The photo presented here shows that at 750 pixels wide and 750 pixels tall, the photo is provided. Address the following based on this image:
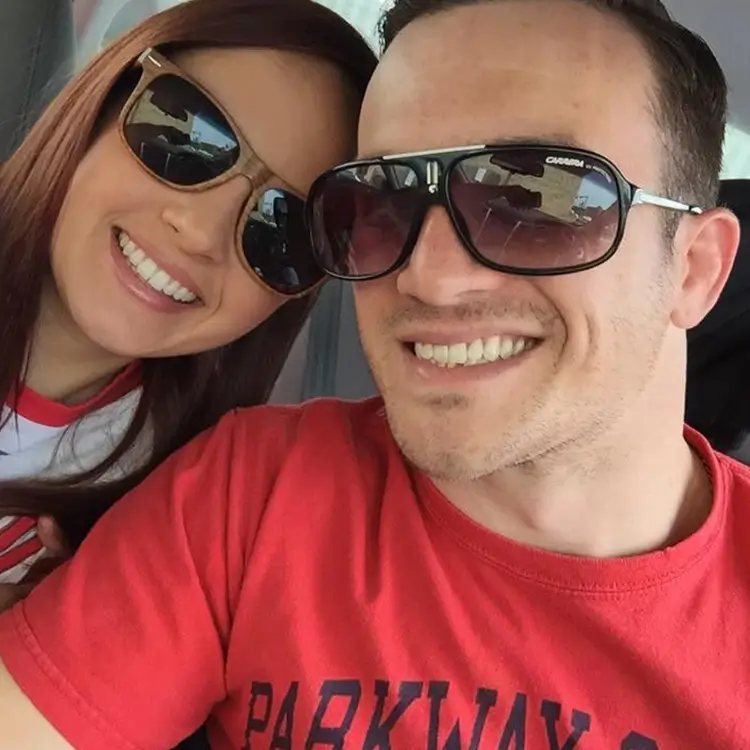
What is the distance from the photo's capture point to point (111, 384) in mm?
1448

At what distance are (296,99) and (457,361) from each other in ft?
1.35

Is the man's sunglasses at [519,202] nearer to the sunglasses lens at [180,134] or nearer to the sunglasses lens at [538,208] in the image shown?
the sunglasses lens at [538,208]

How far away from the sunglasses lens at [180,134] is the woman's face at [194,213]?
0.06ft

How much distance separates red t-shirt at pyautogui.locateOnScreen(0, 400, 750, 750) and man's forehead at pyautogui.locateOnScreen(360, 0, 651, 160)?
15.6 inches

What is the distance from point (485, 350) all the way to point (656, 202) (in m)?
0.22

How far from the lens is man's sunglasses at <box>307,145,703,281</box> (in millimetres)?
997

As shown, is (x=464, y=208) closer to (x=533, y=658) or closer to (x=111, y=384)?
(x=533, y=658)

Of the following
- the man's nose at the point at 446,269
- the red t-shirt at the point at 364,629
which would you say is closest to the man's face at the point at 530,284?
the man's nose at the point at 446,269

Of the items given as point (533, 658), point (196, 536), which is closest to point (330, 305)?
point (196, 536)

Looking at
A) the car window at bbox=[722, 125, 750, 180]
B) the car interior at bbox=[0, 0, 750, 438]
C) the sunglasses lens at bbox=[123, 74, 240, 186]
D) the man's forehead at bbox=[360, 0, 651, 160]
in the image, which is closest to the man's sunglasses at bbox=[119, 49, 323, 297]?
the sunglasses lens at bbox=[123, 74, 240, 186]

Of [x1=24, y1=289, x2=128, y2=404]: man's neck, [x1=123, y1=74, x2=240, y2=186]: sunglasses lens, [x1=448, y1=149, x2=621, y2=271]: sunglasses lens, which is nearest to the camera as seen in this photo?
[x1=448, y1=149, x2=621, y2=271]: sunglasses lens

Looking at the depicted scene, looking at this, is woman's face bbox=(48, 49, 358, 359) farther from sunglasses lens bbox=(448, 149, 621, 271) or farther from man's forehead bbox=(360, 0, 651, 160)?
sunglasses lens bbox=(448, 149, 621, 271)

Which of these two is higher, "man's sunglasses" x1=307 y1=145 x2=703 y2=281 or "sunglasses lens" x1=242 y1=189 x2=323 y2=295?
"man's sunglasses" x1=307 y1=145 x2=703 y2=281

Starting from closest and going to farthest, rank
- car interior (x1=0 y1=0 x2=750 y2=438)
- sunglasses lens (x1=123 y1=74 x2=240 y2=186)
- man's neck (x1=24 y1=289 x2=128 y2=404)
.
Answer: sunglasses lens (x1=123 y1=74 x2=240 y2=186) < man's neck (x1=24 y1=289 x2=128 y2=404) < car interior (x1=0 y1=0 x2=750 y2=438)
